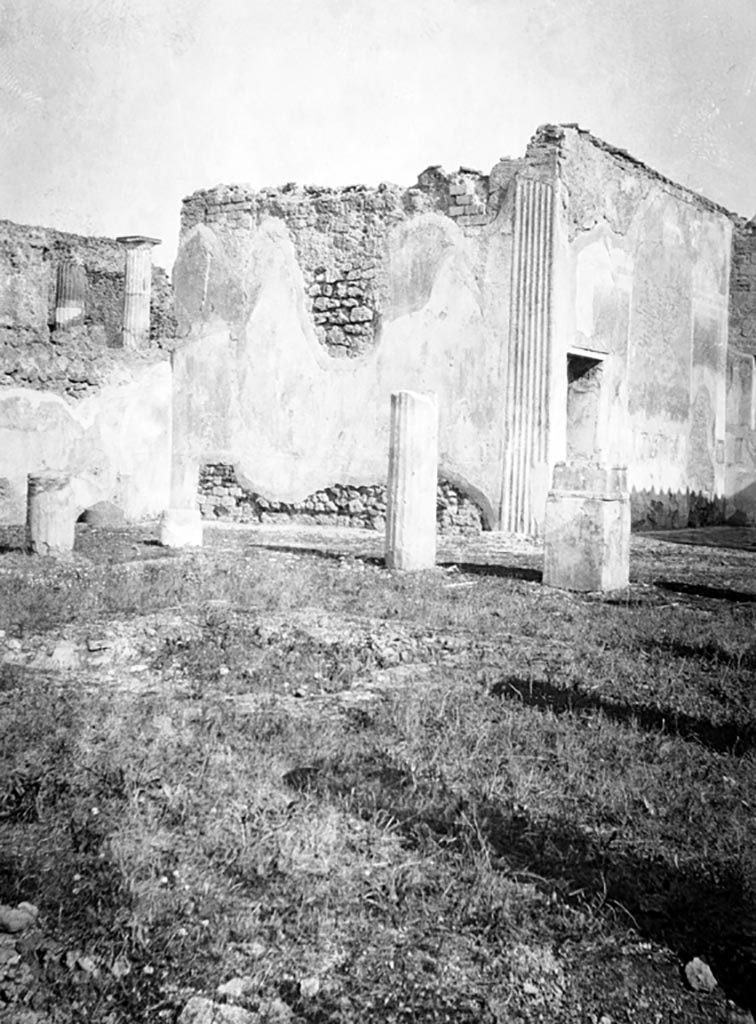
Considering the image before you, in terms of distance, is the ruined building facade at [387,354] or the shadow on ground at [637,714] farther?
the ruined building facade at [387,354]

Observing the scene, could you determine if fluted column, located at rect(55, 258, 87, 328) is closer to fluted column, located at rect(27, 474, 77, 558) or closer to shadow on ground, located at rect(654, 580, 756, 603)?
fluted column, located at rect(27, 474, 77, 558)

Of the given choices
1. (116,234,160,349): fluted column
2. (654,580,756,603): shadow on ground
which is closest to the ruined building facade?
(654,580,756,603): shadow on ground

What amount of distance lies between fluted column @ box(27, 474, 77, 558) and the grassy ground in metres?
2.81

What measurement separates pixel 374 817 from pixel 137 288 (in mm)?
20024

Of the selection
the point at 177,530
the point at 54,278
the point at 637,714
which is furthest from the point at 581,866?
the point at 54,278

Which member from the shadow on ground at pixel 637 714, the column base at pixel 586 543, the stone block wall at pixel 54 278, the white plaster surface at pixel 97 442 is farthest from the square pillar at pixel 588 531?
the stone block wall at pixel 54 278

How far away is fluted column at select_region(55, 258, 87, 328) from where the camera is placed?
22675 mm

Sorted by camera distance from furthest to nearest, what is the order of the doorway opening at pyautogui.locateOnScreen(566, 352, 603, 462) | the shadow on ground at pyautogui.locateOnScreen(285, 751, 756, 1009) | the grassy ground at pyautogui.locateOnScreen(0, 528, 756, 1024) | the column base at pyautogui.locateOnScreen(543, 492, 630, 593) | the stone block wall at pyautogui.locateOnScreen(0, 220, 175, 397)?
the stone block wall at pyautogui.locateOnScreen(0, 220, 175, 397) < the doorway opening at pyautogui.locateOnScreen(566, 352, 603, 462) < the column base at pyautogui.locateOnScreen(543, 492, 630, 593) < the shadow on ground at pyautogui.locateOnScreen(285, 751, 756, 1009) < the grassy ground at pyautogui.locateOnScreen(0, 528, 756, 1024)

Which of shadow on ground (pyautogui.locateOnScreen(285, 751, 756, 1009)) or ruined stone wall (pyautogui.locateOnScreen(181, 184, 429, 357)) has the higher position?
ruined stone wall (pyautogui.locateOnScreen(181, 184, 429, 357))

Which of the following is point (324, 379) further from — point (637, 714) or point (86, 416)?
point (637, 714)

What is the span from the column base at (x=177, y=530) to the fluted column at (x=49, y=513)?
1.07 metres

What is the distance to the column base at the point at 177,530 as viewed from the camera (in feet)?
32.3

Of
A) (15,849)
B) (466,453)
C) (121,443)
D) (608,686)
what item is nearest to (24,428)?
(121,443)

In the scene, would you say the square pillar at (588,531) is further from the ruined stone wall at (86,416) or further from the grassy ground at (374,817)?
the ruined stone wall at (86,416)
